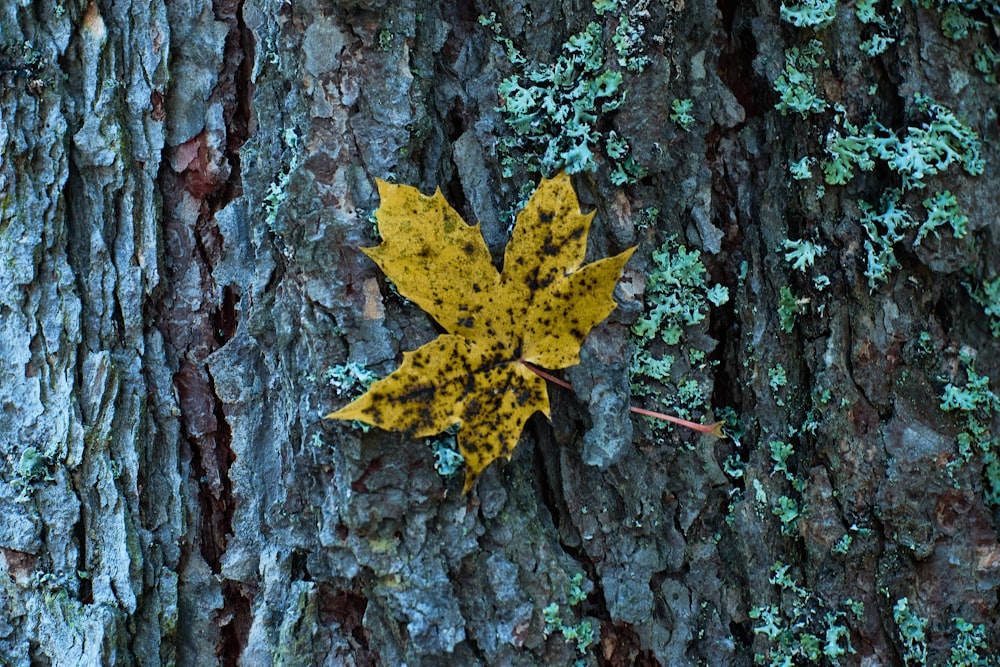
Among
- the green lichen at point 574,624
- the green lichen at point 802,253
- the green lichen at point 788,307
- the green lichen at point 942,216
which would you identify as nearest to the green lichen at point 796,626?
the green lichen at point 574,624

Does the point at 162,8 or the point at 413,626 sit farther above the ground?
the point at 162,8

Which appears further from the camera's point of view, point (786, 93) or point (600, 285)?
point (786, 93)

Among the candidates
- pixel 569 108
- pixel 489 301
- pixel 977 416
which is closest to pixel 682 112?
pixel 569 108

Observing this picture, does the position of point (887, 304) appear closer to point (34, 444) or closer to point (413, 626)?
point (413, 626)

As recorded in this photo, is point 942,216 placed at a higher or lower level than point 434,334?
higher

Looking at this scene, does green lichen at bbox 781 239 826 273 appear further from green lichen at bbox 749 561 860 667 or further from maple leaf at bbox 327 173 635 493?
green lichen at bbox 749 561 860 667

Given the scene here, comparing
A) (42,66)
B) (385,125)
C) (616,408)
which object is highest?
(42,66)

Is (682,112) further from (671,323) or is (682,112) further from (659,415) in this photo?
(659,415)

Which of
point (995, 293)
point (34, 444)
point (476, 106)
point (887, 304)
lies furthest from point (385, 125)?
point (995, 293)
